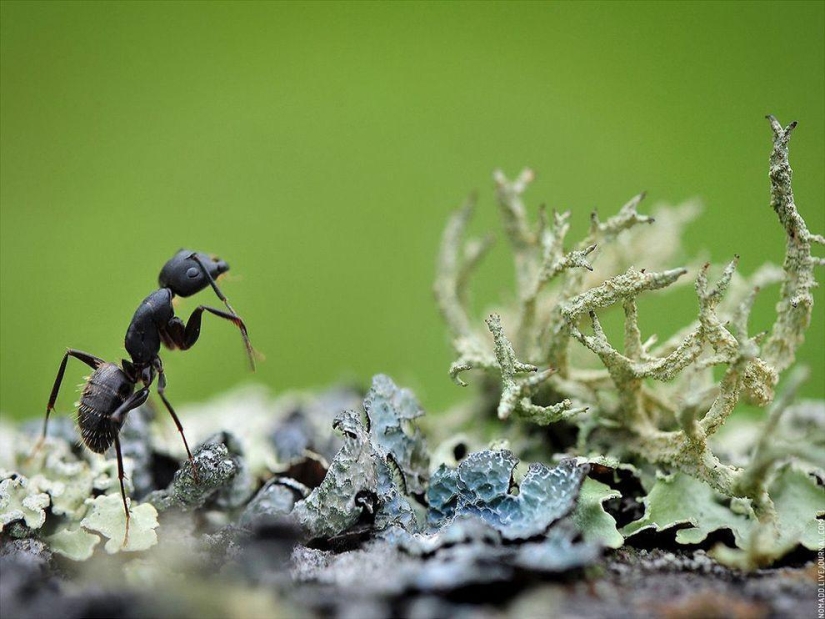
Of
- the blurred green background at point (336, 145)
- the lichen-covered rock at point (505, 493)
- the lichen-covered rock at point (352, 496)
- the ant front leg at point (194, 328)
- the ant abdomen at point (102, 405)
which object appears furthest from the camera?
the blurred green background at point (336, 145)

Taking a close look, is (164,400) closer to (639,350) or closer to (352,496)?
(352,496)

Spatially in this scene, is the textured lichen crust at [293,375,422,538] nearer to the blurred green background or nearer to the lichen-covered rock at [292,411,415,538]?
the lichen-covered rock at [292,411,415,538]

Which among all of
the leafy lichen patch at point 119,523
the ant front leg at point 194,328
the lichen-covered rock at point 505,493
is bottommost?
the lichen-covered rock at point 505,493

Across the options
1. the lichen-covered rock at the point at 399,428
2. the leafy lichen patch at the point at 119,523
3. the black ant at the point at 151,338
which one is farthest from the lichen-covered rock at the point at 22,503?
the lichen-covered rock at the point at 399,428

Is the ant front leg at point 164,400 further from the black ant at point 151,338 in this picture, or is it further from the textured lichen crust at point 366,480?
the textured lichen crust at point 366,480

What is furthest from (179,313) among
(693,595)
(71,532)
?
(693,595)

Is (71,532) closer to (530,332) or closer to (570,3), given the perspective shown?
(530,332)

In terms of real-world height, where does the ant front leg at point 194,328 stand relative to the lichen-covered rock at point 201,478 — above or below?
above
